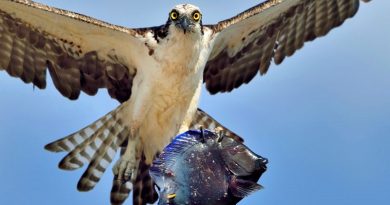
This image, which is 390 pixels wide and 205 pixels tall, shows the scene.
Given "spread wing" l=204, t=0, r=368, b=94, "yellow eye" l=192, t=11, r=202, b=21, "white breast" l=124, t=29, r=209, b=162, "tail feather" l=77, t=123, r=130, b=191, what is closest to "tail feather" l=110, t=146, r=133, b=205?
"tail feather" l=77, t=123, r=130, b=191

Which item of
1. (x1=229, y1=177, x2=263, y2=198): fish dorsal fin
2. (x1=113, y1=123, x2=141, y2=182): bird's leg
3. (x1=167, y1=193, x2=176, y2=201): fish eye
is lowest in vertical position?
(x1=167, y1=193, x2=176, y2=201): fish eye

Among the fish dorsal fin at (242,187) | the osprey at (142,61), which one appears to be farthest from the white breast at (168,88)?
the fish dorsal fin at (242,187)

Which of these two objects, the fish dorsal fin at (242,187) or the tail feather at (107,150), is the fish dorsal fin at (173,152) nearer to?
the fish dorsal fin at (242,187)

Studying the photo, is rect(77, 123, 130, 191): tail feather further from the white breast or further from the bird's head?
the bird's head

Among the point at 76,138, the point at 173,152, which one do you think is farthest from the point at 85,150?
the point at 173,152

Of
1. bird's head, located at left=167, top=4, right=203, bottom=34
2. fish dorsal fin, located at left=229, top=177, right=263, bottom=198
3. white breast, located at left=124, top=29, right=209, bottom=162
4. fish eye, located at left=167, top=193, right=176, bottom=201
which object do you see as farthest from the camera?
white breast, located at left=124, top=29, right=209, bottom=162

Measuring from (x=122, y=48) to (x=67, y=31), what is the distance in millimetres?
721

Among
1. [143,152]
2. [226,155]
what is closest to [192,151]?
[226,155]

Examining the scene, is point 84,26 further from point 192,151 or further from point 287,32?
point 192,151

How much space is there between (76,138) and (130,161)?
850 mm

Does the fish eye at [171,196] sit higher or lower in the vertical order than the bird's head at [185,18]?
lower

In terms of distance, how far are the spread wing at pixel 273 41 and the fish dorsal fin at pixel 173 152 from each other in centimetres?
701

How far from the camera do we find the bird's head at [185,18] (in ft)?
39.6

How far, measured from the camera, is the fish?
6477 millimetres
